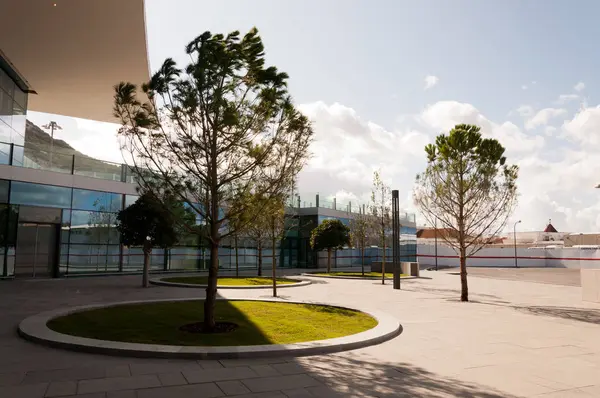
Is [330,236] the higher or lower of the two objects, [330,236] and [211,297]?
the higher

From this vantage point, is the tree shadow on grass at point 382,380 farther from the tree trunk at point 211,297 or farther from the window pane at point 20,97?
the window pane at point 20,97

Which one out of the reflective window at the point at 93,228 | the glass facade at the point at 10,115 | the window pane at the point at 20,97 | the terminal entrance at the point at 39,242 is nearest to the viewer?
the glass facade at the point at 10,115

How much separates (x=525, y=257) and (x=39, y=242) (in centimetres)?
5228

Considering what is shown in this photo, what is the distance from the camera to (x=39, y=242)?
27.2 metres

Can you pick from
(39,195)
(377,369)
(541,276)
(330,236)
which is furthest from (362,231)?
(377,369)

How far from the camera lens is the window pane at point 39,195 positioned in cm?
2311

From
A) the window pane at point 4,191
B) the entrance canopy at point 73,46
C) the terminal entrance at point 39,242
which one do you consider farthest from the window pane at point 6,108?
the terminal entrance at point 39,242

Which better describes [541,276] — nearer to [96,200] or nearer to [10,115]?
[96,200]

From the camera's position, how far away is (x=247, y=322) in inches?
426

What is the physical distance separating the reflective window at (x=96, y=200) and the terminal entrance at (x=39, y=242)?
137 cm

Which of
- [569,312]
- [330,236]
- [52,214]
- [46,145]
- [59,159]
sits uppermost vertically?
[46,145]

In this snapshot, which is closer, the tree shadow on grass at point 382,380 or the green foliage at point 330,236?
the tree shadow on grass at point 382,380

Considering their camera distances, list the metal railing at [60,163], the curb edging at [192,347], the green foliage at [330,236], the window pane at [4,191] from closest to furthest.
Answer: the curb edging at [192,347] → the window pane at [4,191] → the metal railing at [60,163] → the green foliage at [330,236]

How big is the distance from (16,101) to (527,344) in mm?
27868
